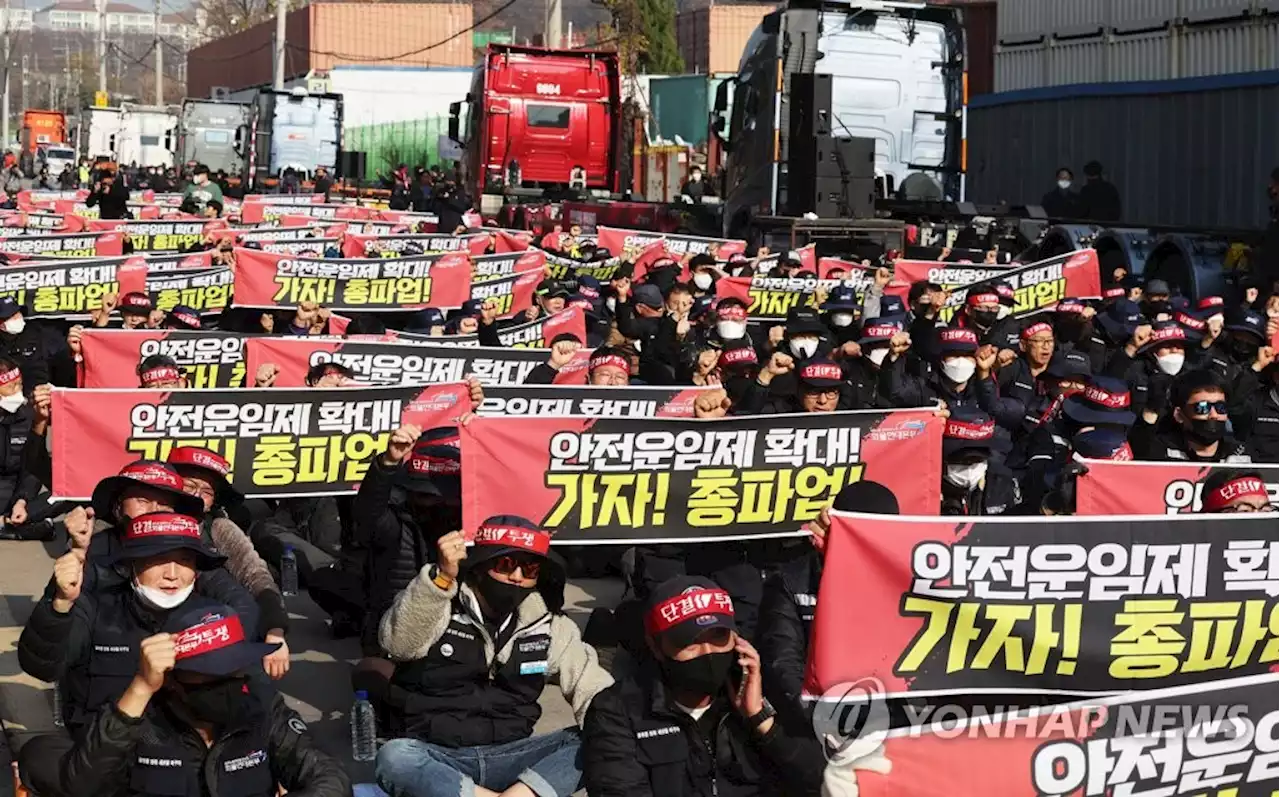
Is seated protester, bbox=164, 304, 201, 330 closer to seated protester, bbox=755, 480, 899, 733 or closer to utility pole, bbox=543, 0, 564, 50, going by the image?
seated protester, bbox=755, 480, 899, 733

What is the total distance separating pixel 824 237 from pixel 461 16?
250 ft

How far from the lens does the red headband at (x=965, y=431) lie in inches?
355

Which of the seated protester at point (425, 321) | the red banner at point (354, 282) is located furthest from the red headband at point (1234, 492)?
the red banner at point (354, 282)

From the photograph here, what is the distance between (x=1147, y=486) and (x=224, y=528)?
12.2 ft

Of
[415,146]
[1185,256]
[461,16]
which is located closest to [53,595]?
[1185,256]

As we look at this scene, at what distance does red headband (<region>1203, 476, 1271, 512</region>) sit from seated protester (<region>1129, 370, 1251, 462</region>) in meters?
1.97

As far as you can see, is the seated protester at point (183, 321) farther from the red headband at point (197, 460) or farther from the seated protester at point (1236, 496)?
the seated protester at point (1236, 496)

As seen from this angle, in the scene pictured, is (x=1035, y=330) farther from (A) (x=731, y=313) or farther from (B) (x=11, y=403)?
(B) (x=11, y=403)

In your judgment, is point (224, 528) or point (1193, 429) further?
point (1193, 429)

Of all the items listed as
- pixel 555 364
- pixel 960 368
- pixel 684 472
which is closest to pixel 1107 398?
pixel 960 368

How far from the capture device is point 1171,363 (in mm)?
13094

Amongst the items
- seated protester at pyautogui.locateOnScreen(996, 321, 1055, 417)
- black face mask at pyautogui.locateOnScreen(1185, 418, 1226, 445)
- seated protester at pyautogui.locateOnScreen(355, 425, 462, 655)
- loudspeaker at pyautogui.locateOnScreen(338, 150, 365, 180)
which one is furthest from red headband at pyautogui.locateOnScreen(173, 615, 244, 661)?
loudspeaker at pyautogui.locateOnScreen(338, 150, 365, 180)

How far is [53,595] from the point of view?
22.0ft

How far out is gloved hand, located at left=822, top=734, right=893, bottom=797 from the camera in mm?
4801
